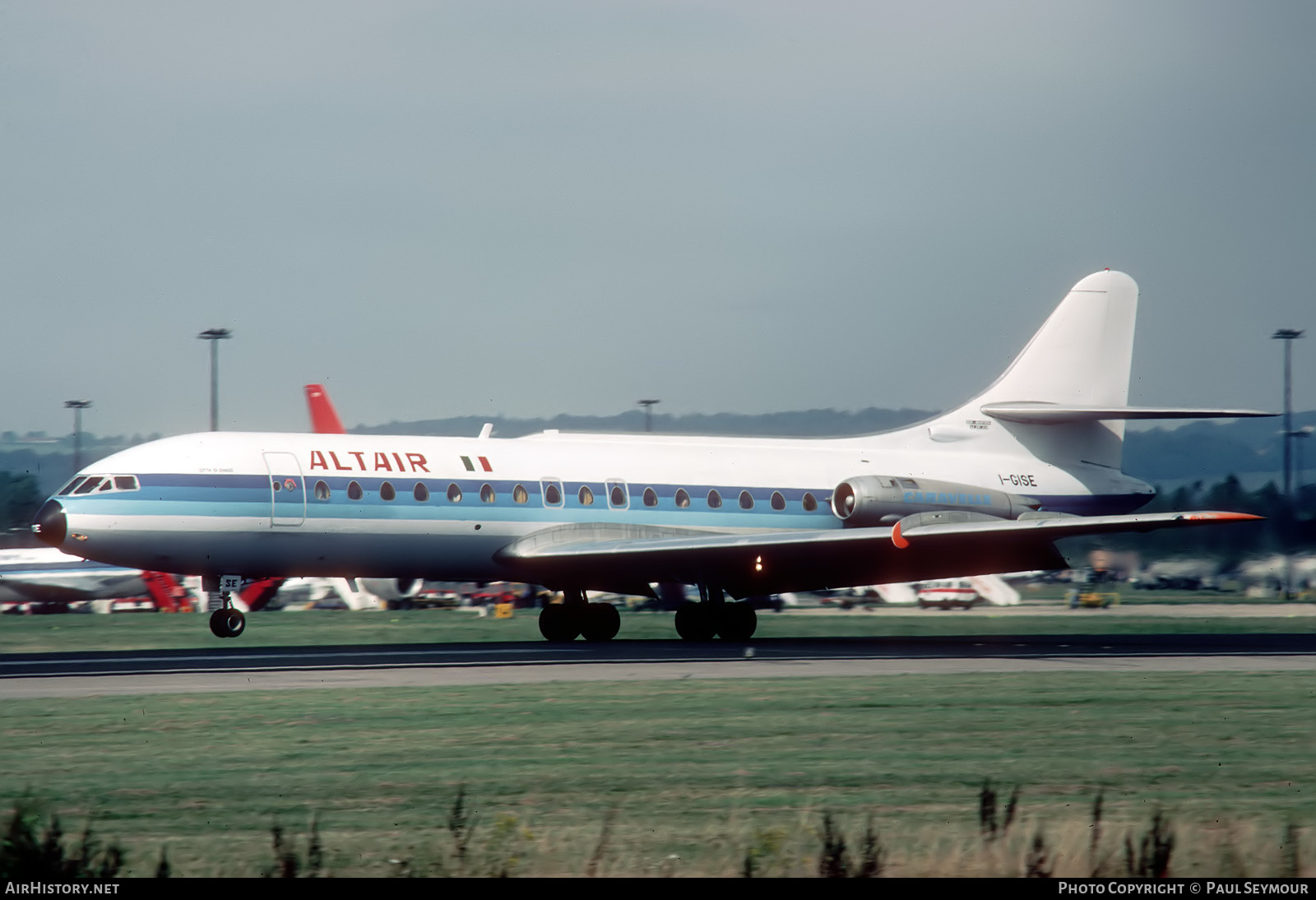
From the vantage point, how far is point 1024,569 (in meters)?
32.3

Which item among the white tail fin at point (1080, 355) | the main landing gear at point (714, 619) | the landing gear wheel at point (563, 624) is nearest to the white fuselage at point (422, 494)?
the main landing gear at point (714, 619)

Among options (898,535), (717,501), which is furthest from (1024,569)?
(717,501)

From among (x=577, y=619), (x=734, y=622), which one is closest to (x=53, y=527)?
(x=577, y=619)

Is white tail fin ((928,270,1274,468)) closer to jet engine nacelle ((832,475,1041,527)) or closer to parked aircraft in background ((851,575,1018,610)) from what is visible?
jet engine nacelle ((832,475,1041,527))

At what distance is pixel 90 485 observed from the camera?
89.6ft

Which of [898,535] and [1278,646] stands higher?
[898,535]

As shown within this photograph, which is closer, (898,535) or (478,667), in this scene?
(478,667)

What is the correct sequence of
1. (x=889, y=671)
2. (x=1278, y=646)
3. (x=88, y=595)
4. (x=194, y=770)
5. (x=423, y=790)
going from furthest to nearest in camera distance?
(x=88, y=595) < (x=1278, y=646) < (x=889, y=671) < (x=194, y=770) < (x=423, y=790)

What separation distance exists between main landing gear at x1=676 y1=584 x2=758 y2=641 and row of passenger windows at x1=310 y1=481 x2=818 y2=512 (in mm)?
1986

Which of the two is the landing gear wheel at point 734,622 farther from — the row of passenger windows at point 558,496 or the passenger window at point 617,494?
the passenger window at point 617,494

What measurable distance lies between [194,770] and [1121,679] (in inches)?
507

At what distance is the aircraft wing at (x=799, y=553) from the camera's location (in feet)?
96.7

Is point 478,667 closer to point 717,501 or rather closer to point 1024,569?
point 717,501

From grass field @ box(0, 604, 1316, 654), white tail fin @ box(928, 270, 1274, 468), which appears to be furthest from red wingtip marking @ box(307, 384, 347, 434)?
white tail fin @ box(928, 270, 1274, 468)
